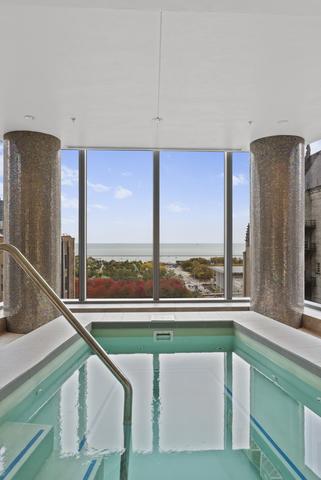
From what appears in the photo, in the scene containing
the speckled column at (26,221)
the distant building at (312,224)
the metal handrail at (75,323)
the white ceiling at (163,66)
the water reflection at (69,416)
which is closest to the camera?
the metal handrail at (75,323)

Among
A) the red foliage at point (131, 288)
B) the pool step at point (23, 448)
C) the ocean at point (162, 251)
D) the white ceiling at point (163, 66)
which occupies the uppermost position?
the white ceiling at point (163, 66)

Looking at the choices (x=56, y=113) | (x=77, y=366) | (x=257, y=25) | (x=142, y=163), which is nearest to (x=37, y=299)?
(x=77, y=366)

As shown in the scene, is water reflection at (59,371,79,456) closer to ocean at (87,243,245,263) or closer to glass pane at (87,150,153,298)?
glass pane at (87,150,153,298)

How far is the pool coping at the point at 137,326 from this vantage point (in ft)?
10.00

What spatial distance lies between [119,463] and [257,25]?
3.14 metres

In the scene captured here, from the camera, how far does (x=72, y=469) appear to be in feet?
7.12

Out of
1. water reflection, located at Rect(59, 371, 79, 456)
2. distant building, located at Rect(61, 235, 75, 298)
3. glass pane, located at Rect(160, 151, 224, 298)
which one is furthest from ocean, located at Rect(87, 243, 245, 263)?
water reflection, located at Rect(59, 371, 79, 456)

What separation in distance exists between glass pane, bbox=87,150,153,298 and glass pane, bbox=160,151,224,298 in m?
0.30

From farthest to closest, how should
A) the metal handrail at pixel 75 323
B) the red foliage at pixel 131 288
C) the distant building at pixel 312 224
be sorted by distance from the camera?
the red foliage at pixel 131 288
the distant building at pixel 312 224
the metal handrail at pixel 75 323

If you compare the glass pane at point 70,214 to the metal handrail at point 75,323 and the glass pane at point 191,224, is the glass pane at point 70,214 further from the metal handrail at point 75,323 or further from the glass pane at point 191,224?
the metal handrail at point 75,323

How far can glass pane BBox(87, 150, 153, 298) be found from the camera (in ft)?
21.8

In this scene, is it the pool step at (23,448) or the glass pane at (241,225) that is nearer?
the pool step at (23,448)

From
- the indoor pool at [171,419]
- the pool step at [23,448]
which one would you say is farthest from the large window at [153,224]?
the pool step at [23,448]

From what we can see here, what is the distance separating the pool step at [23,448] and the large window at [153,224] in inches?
158
